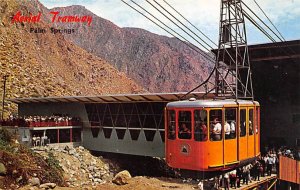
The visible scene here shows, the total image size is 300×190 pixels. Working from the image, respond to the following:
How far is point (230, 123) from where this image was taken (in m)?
15.6

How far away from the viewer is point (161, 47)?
178 m

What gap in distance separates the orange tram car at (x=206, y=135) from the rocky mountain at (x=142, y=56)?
466ft

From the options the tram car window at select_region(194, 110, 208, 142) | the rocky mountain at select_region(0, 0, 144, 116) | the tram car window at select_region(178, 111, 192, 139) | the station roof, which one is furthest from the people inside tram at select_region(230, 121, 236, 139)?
the rocky mountain at select_region(0, 0, 144, 116)

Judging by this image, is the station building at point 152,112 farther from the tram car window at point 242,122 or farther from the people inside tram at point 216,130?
the people inside tram at point 216,130

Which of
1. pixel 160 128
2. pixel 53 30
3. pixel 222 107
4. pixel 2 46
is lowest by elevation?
pixel 160 128

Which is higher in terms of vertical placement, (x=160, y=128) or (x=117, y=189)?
(x=160, y=128)

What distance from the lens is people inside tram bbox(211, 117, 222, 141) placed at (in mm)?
15000

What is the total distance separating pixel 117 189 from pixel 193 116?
7.33 m

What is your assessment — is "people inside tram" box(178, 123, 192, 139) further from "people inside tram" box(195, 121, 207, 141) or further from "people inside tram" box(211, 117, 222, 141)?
"people inside tram" box(211, 117, 222, 141)

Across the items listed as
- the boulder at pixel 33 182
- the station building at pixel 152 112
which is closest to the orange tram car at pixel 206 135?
the boulder at pixel 33 182

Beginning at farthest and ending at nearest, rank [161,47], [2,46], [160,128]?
[161,47] < [2,46] < [160,128]

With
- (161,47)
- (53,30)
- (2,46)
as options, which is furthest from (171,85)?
(2,46)

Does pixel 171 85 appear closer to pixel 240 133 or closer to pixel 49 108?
pixel 49 108

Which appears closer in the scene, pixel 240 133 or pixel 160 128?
pixel 240 133
